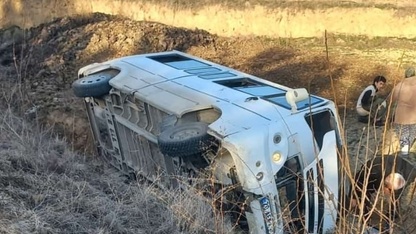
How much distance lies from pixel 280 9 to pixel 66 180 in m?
8.04

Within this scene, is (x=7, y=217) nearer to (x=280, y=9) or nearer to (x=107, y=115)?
(x=107, y=115)

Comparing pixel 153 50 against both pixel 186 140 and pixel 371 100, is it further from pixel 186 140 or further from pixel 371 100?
pixel 186 140

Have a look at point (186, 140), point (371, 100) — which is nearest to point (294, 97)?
point (186, 140)

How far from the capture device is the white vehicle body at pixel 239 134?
5.09 m

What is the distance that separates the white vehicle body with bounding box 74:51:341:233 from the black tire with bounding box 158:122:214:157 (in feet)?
0.04

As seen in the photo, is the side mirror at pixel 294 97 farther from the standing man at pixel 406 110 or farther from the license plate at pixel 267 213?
the standing man at pixel 406 110

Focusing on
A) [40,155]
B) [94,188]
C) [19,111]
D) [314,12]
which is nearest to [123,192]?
[94,188]

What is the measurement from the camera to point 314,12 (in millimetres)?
12180

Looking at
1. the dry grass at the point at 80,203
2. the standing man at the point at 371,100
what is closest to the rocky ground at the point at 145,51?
the standing man at the point at 371,100

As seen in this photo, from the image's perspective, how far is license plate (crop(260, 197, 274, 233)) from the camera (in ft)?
16.7

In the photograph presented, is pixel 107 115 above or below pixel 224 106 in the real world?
below

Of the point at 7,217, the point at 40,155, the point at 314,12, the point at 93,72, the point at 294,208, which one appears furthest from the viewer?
the point at 314,12

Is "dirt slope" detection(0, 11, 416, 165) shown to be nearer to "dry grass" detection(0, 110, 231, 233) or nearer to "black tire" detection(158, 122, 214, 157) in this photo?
"dry grass" detection(0, 110, 231, 233)

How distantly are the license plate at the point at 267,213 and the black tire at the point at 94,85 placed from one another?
2.60 meters
